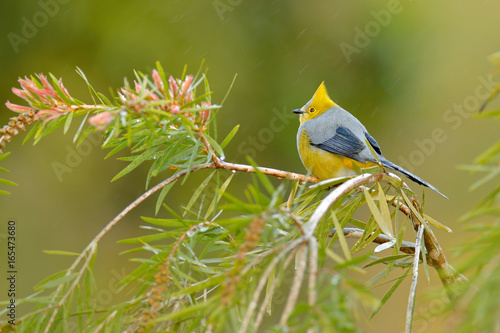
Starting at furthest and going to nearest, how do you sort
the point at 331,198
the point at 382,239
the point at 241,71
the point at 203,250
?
the point at 241,71 < the point at 382,239 < the point at 203,250 < the point at 331,198

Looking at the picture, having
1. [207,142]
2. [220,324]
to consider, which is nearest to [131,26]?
[207,142]

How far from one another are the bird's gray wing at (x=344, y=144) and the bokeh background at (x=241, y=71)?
30.4 inches

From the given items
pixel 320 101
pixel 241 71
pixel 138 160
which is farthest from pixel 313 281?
pixel 241 71

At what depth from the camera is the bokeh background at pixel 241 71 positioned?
7.13 ft

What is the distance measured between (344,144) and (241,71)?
979 millimetres

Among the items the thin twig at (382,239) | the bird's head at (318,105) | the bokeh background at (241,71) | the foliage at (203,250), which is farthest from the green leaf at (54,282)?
the bokeh background at (241,71)

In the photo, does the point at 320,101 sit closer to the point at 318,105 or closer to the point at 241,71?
the point at 318,105

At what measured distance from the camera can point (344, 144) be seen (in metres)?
1.33

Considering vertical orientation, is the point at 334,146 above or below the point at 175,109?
below

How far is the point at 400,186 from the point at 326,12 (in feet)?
6.03

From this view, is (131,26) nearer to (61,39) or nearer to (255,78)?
(61,39)

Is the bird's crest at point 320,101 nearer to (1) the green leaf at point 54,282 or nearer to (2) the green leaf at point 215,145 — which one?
(2) the green leaf at point 215,145

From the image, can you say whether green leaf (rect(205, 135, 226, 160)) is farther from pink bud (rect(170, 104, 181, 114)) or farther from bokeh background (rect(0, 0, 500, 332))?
bokeh background (rect(0, 0, 500, 332))

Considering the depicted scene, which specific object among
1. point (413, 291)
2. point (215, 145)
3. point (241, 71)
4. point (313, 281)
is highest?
point (241, 71)
